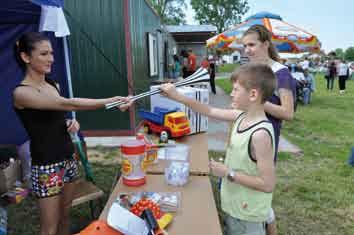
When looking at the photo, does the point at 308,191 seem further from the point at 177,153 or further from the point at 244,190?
the point at 244,190

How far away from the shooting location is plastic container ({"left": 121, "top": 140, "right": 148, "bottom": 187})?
167 cm

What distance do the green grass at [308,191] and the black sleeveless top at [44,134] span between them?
53.7 inches

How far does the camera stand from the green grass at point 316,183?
9.91 ft

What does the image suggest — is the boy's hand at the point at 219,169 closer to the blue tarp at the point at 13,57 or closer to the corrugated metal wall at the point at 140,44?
the blue tarp at the point at 13,57

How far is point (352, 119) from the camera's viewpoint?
7.88m

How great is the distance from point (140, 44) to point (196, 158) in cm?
462

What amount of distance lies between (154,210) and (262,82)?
2.79 feet

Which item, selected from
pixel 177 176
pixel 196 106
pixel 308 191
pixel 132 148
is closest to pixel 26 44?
pixel 132 148

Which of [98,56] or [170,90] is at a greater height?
[98,56]

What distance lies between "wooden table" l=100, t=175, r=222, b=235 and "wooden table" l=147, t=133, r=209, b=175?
0.09m

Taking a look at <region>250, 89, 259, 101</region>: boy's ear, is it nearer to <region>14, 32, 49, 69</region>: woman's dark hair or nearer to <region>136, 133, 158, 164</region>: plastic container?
<region>136, 133, 158, 164</region>: plastic container

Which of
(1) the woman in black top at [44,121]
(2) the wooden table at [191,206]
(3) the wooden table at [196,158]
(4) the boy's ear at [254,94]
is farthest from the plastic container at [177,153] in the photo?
(4) the boy's ear at [254,94]

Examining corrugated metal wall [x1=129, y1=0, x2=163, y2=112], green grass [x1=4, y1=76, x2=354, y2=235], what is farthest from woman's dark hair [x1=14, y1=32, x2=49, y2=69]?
corrugated metal wall [x1=129, y1=0, x2=163, y2=112]

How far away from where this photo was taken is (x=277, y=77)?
1826mm
